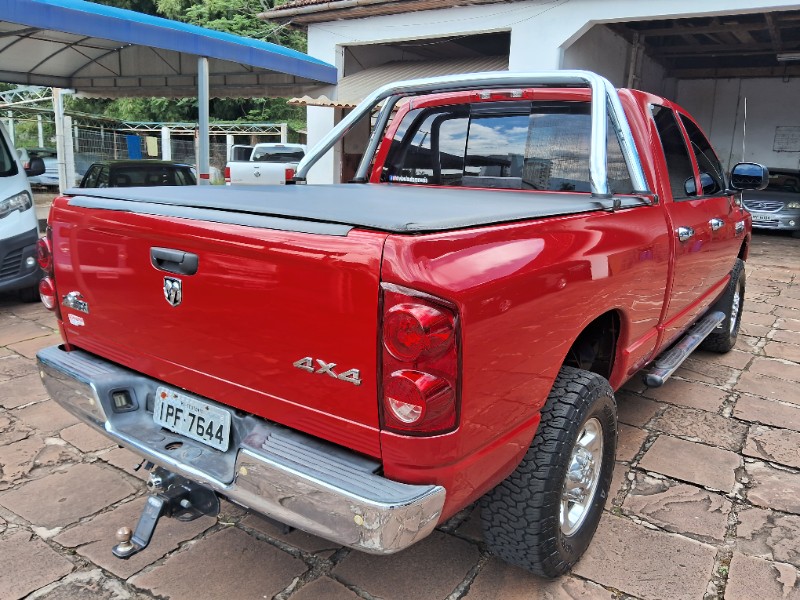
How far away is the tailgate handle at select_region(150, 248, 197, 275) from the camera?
2.02 m

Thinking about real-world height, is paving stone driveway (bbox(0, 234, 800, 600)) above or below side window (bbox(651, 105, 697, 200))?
below

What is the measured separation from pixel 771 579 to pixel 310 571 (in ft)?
5.91

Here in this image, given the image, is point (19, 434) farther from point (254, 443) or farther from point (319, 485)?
point (319, 485)

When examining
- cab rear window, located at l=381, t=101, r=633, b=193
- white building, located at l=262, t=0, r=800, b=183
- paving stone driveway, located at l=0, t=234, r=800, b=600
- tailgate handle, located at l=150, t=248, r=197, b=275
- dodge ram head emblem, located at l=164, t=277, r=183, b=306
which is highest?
white building, located at l=262, t=0, r=800, b=183

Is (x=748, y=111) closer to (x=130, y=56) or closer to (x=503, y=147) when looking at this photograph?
(x=130, y=56)

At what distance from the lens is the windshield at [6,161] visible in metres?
6.10

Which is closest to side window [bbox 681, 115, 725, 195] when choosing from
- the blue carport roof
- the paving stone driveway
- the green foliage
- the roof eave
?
the paving stone driveway

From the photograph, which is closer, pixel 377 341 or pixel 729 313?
pixel 377 341

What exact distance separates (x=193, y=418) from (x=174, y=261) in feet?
1.78

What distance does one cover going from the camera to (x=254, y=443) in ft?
6.24

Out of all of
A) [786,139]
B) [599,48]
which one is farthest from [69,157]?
[786,139]

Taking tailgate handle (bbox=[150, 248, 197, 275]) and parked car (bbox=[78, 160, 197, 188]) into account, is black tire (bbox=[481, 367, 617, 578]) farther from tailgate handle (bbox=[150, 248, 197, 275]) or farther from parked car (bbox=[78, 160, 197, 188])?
parked car (bbox=[78, 160, 197, 188])

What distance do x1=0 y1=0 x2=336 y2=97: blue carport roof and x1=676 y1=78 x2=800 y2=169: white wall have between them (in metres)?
12.7

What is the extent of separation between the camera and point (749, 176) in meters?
4.29
